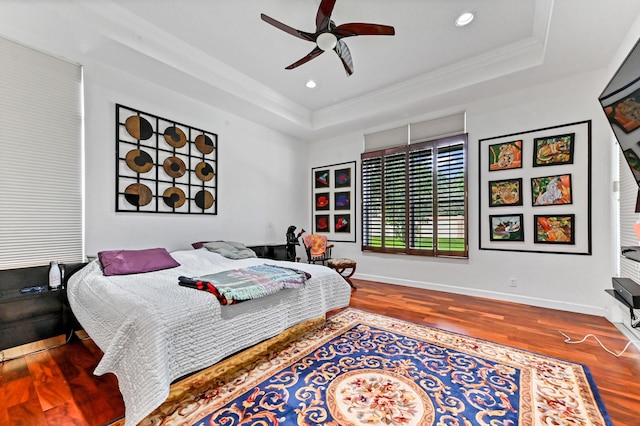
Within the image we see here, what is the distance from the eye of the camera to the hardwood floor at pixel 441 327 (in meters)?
1.68

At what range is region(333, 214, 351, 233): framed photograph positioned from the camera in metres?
5.64

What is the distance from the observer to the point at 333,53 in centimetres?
346

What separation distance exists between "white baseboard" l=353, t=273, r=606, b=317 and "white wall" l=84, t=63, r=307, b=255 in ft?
7.83

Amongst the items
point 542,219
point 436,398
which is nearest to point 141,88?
point 436,398

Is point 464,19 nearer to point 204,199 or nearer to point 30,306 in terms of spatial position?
point 204,199

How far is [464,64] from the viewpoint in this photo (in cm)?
368

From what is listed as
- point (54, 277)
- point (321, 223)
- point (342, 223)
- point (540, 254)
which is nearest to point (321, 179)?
point (321, 223)

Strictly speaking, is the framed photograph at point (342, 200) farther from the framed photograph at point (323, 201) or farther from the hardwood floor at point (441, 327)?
the hardwood floor at point (441, 327)

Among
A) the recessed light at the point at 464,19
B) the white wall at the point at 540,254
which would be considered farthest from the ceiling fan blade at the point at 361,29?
the white wall at the point at 540,254

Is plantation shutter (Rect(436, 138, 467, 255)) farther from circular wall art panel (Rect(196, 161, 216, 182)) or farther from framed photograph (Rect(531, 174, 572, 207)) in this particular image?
circular wall art panel (Rect(196, 161, 216, 182))

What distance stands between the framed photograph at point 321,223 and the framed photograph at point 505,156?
315 centimetres

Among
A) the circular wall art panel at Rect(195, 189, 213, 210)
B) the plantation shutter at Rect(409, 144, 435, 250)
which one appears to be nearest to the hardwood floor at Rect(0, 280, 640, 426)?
the plantation shutter at Rect(409, 144, 435, 250)

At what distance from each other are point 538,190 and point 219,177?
4.62 m

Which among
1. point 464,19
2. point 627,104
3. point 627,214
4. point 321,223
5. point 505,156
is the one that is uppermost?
point 464,19
